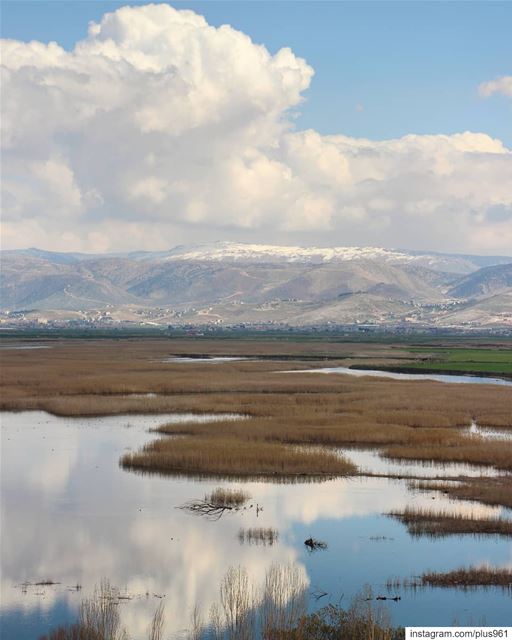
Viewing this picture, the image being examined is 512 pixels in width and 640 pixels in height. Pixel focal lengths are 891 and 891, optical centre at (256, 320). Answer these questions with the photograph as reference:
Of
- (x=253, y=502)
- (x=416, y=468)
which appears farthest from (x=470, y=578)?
(x=416, y=468)

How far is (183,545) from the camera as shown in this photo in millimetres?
27734

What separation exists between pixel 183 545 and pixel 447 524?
8.75 meters

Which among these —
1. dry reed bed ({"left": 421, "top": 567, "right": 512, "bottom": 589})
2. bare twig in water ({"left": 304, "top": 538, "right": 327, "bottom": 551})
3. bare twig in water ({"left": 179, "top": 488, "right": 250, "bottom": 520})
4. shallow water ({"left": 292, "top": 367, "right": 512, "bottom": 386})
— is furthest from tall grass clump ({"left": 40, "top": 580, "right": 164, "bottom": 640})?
shallow water ({"left": 292, "top": 367, "right": 512, "bottom": 386})

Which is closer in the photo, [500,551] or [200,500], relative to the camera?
[500,551]

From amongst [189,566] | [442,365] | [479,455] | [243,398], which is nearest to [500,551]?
[189,566]

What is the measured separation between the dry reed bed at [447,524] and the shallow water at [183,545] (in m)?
0.60

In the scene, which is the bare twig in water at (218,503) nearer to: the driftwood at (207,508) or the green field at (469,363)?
the driftwood at (207,508)

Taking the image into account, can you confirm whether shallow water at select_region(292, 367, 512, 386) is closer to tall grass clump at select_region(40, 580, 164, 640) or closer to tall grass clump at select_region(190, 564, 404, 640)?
tall grass clump at select_region(190, 564, 404, 640)

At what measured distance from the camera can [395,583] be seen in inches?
955

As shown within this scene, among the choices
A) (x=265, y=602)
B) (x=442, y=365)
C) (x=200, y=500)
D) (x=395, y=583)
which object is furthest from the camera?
(x=442, y=365)

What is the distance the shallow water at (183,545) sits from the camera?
73.8 feet

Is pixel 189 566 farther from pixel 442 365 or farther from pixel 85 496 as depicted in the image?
pixel 442 365

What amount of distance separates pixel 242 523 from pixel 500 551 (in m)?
8.58

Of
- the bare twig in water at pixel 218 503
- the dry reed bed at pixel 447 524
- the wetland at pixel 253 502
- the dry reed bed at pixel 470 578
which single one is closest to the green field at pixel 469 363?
the wetland at pixel 253 502
